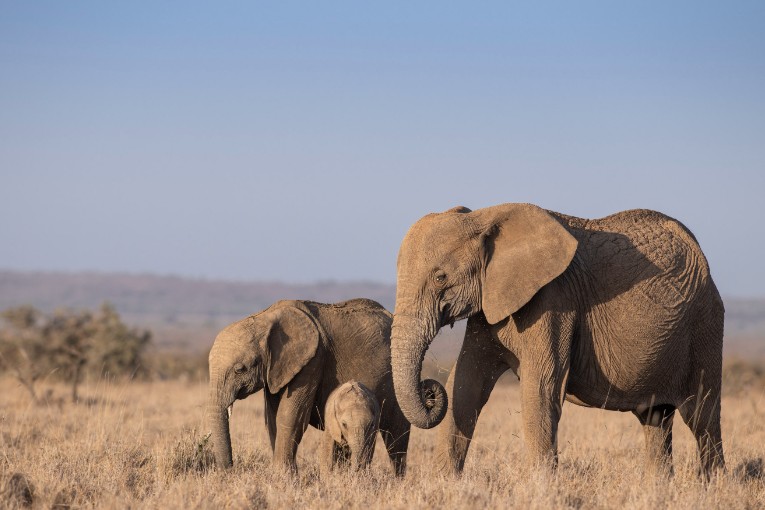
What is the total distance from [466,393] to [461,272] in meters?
1.34

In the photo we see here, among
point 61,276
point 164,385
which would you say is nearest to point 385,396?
point 164,385

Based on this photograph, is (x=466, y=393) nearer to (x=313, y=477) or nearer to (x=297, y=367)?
(x=313, y=477)

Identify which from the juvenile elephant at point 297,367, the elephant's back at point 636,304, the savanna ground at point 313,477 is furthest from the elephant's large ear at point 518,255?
the juvenile elephant at point 297,367

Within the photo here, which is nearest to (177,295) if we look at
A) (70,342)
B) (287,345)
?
(70,342)

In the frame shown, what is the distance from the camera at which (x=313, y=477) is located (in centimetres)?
1039

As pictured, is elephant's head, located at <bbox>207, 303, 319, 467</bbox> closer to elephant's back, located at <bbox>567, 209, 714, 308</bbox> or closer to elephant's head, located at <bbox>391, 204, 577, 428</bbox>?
elephant's head, located at <bbox>391, 204, 577, 428</bbox>

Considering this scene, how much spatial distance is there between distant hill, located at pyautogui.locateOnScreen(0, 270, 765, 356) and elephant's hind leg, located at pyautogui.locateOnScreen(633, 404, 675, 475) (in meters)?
136

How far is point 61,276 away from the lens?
19025 centimetres

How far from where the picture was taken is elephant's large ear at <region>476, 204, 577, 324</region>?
8867 mm

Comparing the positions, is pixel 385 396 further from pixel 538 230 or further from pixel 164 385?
pixel 164 385

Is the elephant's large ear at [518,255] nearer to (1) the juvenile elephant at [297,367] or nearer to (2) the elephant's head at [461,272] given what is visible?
(2) the elephant's head at [461,272]

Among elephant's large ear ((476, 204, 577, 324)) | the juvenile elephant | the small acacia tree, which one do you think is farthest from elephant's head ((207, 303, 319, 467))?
the small acacia tree

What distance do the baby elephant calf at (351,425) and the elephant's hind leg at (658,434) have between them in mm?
2755

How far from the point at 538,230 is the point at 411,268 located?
116 centimetres
